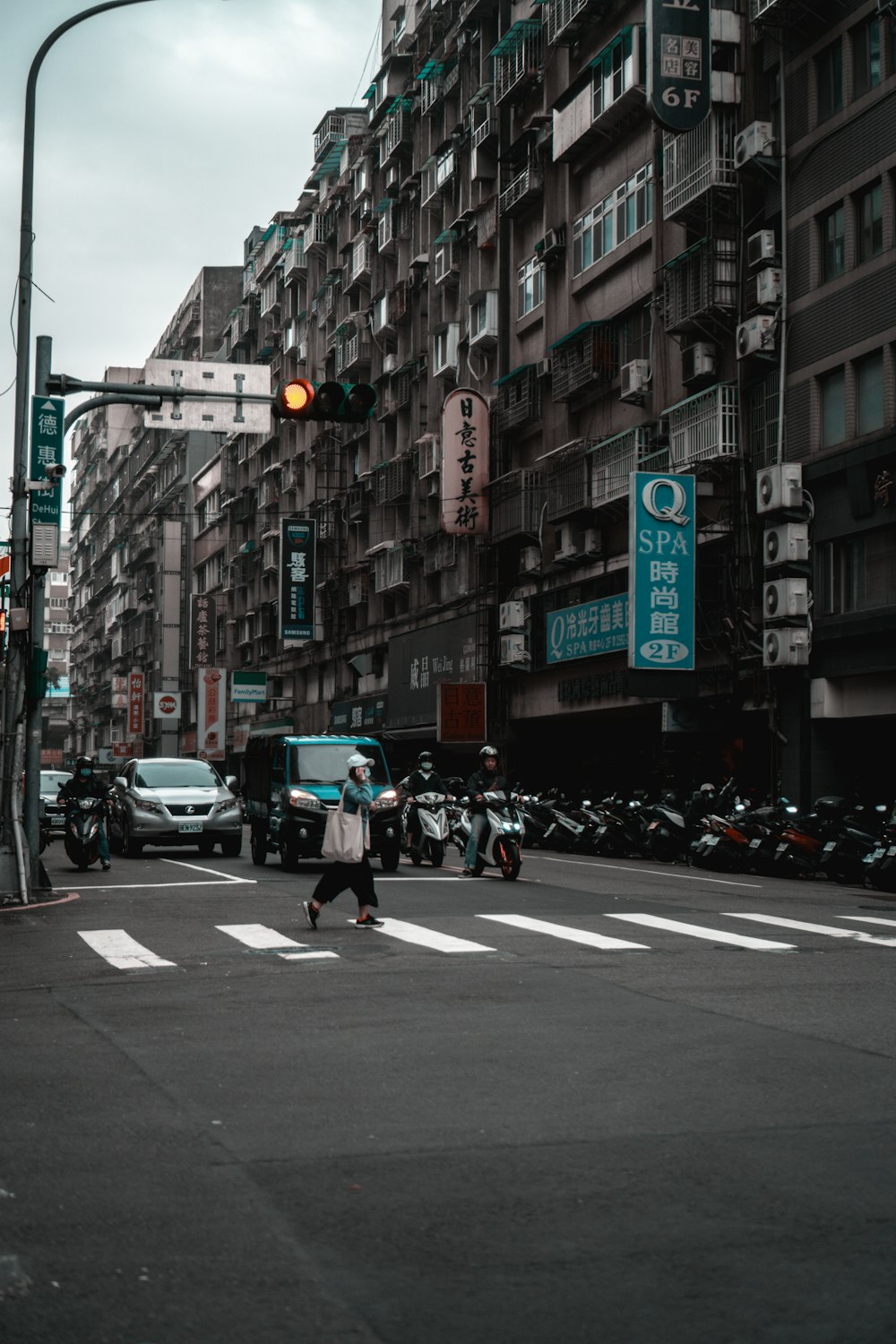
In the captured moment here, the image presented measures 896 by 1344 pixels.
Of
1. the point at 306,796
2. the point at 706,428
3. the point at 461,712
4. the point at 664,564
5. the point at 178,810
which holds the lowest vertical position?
the point at 178,810

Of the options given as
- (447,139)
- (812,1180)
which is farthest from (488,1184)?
(447,139)

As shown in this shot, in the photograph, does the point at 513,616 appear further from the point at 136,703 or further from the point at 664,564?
the point at 136,703

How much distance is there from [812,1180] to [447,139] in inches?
2026

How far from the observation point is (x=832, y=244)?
3144 cm

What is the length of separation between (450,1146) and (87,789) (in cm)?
2092

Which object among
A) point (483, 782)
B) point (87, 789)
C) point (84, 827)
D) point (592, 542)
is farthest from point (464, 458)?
point (483, 782)

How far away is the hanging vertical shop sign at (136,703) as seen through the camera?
10456 cm

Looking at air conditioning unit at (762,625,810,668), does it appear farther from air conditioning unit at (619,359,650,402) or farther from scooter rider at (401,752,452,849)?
air conditioning unit at (619,359,650,402)

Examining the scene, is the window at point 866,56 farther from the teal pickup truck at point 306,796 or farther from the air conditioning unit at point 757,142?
the teal pickup truck at point 306,796

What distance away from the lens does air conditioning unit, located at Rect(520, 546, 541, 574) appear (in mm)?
45312

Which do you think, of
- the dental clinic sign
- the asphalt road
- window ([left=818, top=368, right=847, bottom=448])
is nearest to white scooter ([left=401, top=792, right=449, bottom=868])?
the dental clinic sign

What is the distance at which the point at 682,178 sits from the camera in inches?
1398

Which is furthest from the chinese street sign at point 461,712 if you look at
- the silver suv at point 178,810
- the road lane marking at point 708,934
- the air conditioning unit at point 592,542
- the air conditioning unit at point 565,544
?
the road lane marking at point 708,934

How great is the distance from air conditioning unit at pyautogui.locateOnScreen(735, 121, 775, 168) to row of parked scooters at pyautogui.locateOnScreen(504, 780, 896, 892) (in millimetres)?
12539
